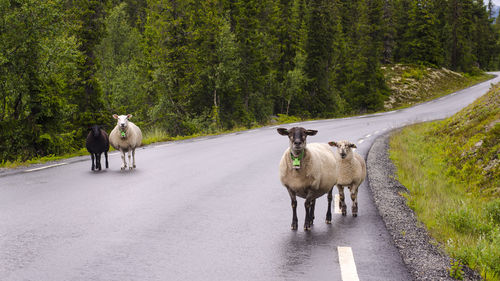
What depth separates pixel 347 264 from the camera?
4949 millimetres

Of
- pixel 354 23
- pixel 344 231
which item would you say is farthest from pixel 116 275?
pixel 354 23

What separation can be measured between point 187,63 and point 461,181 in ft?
83.9

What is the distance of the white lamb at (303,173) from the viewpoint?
20.0ft

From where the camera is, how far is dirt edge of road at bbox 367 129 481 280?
15.4 ft

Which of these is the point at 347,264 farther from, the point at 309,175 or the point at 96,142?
the point at 96,142

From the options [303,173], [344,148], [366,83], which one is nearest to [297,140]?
[303,173]

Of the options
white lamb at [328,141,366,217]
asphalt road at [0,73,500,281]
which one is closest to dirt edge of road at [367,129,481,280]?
asphalt road at [0,73,500,281]

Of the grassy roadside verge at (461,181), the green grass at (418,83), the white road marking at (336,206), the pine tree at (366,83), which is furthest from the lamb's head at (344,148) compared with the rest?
the green grass at (418,83)

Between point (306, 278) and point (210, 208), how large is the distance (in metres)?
3.52

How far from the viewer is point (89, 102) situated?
2683 centimetres

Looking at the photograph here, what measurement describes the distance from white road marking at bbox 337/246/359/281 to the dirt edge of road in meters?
0.60

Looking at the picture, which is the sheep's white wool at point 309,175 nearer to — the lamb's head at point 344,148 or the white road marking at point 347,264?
the lamb's head at point 344,148

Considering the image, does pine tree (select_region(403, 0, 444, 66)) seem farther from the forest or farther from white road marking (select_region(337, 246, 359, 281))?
white road marking (select_region(337, 246, 359, 281))

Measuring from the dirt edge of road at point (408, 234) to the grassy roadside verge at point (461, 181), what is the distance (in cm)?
16
